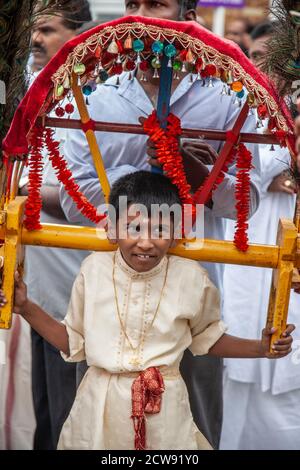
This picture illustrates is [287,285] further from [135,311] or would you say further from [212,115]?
[212,115]

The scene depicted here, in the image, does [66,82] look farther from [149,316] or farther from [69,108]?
[149,316]

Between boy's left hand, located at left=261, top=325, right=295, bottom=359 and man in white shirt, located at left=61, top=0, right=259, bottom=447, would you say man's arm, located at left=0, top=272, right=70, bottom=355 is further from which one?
boy's left hand, located at left=261, top=325, right=295, bottom=359

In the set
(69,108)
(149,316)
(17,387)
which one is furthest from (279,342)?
(17,387)

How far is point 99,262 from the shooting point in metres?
3.66

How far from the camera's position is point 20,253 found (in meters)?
3.56

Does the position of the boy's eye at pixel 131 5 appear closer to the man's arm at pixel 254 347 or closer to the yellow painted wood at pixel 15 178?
the yellow painted wood at pixel 15 178

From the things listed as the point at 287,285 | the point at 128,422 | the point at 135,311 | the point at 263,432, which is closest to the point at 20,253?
the point at 135,311

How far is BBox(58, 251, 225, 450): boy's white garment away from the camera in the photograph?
11.6ft

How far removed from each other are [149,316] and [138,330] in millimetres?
66

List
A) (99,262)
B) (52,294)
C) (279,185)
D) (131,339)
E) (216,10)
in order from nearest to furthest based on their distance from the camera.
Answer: (131,339), (99,262), (52,294), (279,185), (216,10)

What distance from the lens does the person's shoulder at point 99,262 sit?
3.65 m

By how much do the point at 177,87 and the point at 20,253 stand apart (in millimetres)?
1018

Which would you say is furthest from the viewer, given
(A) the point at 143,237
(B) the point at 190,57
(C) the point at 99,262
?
(C) the point at 99,262

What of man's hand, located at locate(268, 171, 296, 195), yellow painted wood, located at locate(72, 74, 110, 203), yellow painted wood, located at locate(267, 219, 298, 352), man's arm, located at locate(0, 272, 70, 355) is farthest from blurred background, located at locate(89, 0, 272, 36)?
man's arm, located at locate(0, 272, 70, 355)
